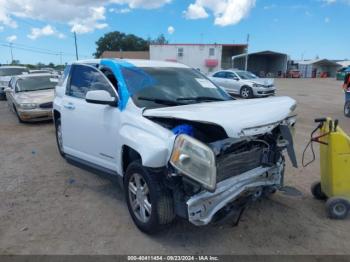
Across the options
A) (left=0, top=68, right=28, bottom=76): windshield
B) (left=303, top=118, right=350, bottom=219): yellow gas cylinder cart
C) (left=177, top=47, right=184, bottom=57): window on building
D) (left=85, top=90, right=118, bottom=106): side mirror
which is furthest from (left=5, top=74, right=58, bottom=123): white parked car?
(left=177, top=47, right=184, bottom=57): window on building

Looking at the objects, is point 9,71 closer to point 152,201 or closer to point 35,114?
Result: point 35,114

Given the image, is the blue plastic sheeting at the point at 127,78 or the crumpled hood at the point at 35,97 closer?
the blue plastic sheeting at the point at 127,78

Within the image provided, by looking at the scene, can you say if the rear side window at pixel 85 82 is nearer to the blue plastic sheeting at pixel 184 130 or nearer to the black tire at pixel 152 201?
the black tire at pixel 152 201

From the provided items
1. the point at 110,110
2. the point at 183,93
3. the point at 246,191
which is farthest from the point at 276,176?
the point at 110,110

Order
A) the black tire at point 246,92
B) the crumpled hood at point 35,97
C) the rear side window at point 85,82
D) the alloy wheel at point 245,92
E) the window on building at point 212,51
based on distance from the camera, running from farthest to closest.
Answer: the window on building at point 212,51, the alloy wheel at point 245,92, the black tire at point 246,92, the crumpled hood at point 35,97, the rear side window at point 85,82

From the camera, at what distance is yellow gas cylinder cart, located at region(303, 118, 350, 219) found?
12.1ft

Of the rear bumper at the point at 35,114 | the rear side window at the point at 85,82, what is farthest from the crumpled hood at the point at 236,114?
the rear bumper at the point at 35,114

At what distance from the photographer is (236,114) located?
9.89 feet

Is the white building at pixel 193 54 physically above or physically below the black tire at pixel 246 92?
above

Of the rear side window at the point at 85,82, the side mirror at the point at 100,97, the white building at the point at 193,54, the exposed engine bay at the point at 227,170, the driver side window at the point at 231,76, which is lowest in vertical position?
the exposed engine bay at the point at 227,170

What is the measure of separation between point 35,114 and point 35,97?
2.19 feet

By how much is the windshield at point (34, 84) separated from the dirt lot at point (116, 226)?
260 inches

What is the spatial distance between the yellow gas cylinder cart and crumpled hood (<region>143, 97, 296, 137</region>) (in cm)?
64

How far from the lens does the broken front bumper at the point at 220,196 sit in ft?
9.48
